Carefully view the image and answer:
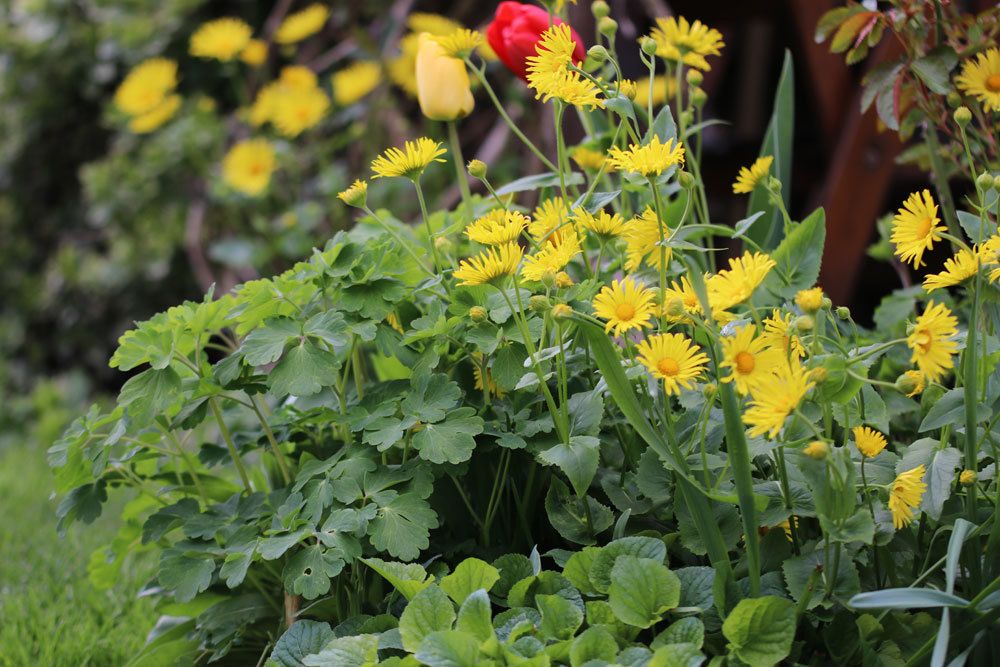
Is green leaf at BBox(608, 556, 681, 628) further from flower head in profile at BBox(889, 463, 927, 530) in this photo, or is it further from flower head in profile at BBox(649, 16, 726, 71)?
flower head in profile at BBox(649, 16, 726, 71)

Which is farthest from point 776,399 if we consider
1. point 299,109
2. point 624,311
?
point 299,109

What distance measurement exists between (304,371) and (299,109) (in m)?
1.69

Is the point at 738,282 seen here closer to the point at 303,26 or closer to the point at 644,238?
the point at 644,238

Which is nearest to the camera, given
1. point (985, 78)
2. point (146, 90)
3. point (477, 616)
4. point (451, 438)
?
point (477, 616)

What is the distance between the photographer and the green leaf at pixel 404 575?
0.88 metres

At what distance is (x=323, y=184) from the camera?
8.38 ft

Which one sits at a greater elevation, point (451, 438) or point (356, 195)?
point (356, 195)

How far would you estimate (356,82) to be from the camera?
8.41ft

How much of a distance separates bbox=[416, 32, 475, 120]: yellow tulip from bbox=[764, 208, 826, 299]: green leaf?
0.39 metres

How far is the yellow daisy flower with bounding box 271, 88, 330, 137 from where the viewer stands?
2488 millimetres

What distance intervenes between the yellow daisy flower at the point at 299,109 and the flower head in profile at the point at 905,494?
1941mm

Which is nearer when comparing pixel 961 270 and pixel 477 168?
pixel 961 270

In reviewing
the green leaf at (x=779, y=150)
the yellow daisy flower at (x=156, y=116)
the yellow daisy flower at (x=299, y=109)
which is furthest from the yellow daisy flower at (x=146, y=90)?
the green leaf at (x=779, y=150)

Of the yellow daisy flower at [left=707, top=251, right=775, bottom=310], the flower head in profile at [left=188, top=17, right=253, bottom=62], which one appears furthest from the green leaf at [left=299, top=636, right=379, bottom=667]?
the flower head in profile at [left=188, top=17, right=253, bottom=62]
